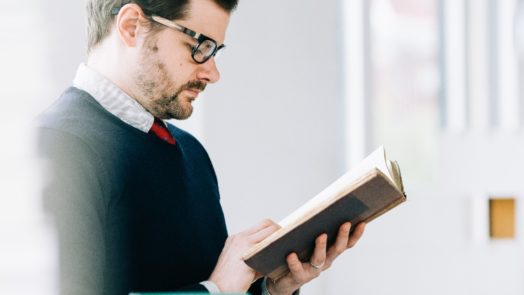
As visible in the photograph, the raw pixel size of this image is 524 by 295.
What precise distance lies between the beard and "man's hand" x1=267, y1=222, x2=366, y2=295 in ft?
1.01

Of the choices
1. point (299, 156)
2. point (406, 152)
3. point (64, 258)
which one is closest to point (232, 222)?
point (299, 156)

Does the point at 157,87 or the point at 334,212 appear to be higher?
the point at 157,87

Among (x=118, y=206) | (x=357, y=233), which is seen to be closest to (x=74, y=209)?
(x=118, y=206)

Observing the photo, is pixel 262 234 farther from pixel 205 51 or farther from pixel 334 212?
pixel 205 51

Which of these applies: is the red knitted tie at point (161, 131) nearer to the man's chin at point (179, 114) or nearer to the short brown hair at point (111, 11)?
the man's chin at point (179, 114)

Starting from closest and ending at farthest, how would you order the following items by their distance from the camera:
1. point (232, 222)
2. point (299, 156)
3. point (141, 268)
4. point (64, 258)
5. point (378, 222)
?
point (64, 258) < point (141, 268) < point (232, 222) < point (299, 156) < point (378, 222)

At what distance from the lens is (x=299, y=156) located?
7.20 feet

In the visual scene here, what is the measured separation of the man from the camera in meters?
0.98

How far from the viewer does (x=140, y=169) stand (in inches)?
43.1

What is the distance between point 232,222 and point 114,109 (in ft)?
2.81

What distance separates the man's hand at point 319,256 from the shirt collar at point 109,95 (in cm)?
32

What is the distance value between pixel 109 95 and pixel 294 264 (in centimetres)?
38

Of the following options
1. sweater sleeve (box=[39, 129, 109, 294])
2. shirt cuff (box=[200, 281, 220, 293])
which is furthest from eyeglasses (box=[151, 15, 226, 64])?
shirt cuff (box=[200, 281, 220, 293])

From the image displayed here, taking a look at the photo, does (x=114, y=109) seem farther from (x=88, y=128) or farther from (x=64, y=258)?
(x=64, y=258)
